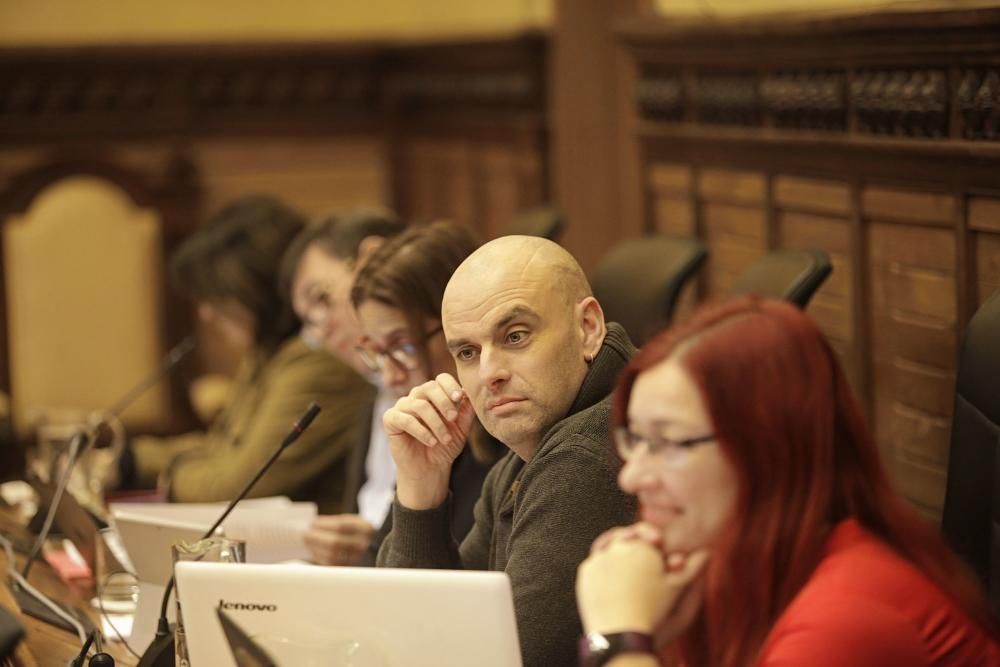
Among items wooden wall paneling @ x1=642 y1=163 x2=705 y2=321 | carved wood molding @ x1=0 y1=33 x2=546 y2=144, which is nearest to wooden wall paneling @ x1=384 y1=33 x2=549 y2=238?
carved wood molding @ x1=0 y1=33 x2=546 y2=144

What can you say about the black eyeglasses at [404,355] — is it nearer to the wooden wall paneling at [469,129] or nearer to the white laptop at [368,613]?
the white laptop at [368,613]

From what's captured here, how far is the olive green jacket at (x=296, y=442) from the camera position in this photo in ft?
11.2

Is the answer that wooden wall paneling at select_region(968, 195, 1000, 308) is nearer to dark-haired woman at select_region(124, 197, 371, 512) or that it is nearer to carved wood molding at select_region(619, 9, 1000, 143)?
carved wood molding at select_region(619, 9, 1000, 143)

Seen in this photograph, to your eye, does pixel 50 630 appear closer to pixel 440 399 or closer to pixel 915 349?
pixel 440 399

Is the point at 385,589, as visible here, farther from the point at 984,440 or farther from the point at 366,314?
the point at 366,314

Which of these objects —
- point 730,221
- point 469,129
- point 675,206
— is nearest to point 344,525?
point 730,221

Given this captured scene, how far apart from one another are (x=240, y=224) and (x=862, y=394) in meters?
1.62

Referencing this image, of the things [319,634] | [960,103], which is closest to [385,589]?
[319,634]

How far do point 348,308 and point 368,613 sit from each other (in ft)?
5.56

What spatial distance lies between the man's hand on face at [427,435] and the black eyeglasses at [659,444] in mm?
641

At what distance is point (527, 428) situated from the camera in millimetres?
1990

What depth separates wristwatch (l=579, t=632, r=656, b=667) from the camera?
55.7 inches

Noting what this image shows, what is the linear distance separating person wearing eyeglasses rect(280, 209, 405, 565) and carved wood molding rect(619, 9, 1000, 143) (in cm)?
96

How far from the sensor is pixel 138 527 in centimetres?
241
